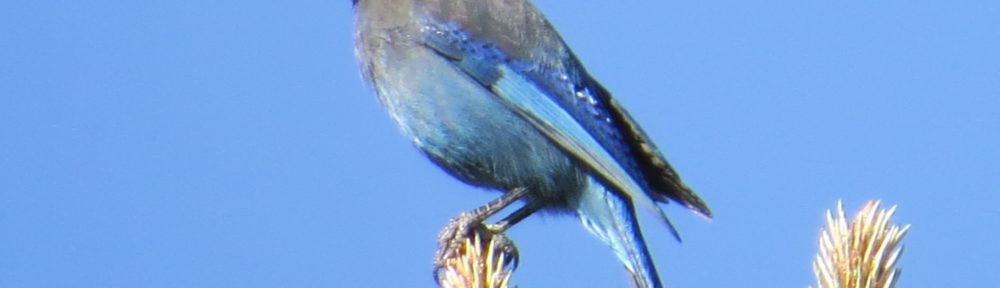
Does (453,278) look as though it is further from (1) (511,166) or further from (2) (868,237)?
(1) (511,166)

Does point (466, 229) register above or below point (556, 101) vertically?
below

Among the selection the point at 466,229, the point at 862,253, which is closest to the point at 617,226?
the point at 466,229

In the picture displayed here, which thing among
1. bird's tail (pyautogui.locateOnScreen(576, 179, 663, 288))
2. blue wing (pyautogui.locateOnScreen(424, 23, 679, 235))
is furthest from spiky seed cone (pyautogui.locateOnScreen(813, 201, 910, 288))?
blue wing (pyautogui.locateOnScreen(424, 23, 679, 235))

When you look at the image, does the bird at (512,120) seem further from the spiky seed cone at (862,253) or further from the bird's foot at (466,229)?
the spiky seed cone at (862,253)

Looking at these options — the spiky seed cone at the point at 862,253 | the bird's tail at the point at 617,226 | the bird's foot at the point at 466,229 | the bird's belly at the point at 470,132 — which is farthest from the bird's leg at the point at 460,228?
the spiky seed cone at the point at 862,253

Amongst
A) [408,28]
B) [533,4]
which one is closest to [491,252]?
[408,28]

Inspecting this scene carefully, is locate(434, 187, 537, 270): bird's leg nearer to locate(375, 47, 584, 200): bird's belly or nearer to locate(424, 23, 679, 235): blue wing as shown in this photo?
locate(375, 47, 584, 200): bird's belly

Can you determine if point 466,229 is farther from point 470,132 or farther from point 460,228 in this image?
point 470,132

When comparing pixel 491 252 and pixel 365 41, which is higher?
pixel 365 41
